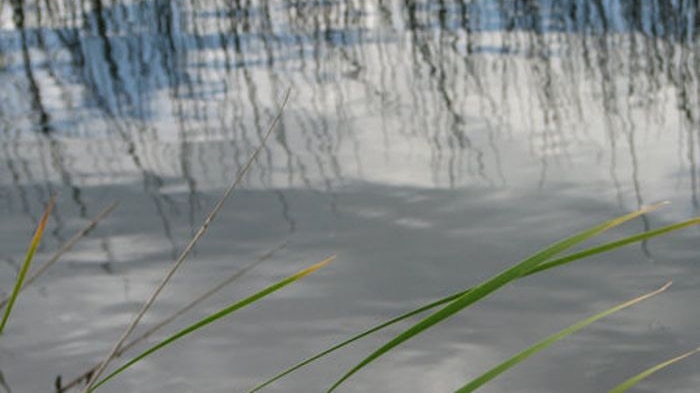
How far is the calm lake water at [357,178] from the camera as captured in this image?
8.77 ft

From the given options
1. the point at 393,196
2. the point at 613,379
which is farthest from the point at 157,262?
the point at 613,379

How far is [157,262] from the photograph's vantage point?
3.25 metres

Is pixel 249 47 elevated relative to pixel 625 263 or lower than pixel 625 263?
elevated

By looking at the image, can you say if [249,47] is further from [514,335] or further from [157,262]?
[514,335]

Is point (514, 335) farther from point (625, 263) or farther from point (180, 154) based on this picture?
point (180, 154)

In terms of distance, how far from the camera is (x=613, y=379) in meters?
2.49

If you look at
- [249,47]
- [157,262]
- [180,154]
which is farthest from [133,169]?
[249,47]

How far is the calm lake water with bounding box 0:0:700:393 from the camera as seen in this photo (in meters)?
2.67

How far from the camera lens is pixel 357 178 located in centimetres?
378

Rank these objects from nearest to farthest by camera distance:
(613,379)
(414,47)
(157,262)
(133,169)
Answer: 1. (613,379)
2. (157,262)
3. (133,169)
4. (414,47)

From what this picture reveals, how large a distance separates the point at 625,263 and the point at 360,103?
165 cm

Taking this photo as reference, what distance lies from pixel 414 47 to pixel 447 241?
82.2 inches

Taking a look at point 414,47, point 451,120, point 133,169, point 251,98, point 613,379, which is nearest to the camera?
point 613,379

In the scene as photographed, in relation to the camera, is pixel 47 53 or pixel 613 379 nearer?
pixel 613 379
